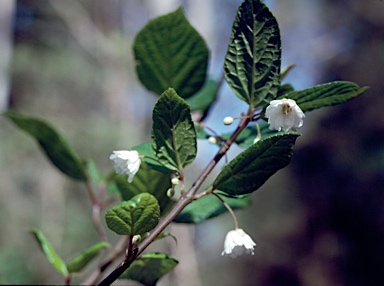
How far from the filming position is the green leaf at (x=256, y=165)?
27cm

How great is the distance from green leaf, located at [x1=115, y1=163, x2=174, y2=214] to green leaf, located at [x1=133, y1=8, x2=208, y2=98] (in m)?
0.09

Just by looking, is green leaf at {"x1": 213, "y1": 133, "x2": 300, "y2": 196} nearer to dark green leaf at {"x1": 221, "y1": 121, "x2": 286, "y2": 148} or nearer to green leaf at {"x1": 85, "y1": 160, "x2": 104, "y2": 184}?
dark green leaf at {"x1": 221, "y1": 121, "x2": 286, "y2": 148}

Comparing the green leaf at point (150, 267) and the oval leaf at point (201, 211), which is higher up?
the oval leaf at point (201, 211)

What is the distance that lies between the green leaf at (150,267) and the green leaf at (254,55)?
15cm

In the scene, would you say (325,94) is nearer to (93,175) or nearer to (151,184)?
(151,184)

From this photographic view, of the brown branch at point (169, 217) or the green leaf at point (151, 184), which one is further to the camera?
the green leaf at point (151, 184)

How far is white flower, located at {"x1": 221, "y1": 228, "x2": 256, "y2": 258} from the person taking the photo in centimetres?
39

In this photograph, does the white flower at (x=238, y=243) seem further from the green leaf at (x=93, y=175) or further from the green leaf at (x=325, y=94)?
the green leaf at (x=93, y=175)

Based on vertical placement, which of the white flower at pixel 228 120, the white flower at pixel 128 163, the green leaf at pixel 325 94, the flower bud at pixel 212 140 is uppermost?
the green leaf at pixel 325 94

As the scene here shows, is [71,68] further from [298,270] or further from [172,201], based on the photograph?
[172,201]

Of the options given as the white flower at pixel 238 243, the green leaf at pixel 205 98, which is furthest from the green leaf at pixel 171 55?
the white flower at pixel 238 243

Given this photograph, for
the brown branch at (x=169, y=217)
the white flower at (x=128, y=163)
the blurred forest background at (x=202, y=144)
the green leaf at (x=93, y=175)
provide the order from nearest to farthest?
the brown branch at (x=169, y=217)
the white flower at (x=128, y=163)
the green leaf at (x=93, y=175)
the blurred forest background at (x=202, y=144)

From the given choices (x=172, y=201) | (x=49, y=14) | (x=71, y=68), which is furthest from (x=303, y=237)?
(x=49, y=14)

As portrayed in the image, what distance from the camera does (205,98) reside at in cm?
48
